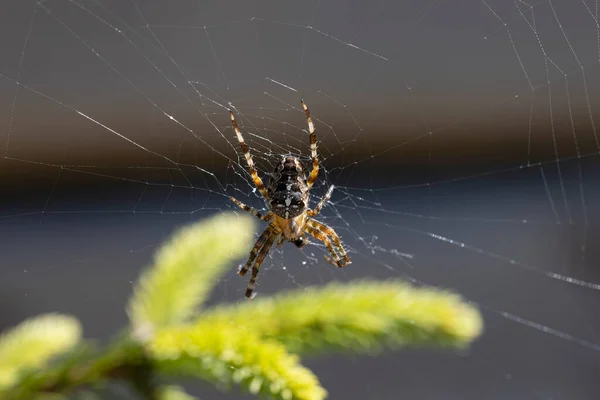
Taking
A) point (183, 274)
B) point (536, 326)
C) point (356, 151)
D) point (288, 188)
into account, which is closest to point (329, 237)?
point (288, 188)

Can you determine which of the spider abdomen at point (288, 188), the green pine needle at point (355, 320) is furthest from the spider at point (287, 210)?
the green pine needle at point (355, 320)

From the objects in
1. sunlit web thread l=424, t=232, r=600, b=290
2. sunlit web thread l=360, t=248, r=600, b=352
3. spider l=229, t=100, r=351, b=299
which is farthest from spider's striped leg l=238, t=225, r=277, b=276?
sunlit web thread l=424, t=232, r=600, b=290

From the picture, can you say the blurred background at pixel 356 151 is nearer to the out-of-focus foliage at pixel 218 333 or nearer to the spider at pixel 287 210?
the spider at pixel 287 210

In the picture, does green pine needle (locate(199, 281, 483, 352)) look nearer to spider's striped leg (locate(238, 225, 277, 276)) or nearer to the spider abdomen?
the spider abdomen

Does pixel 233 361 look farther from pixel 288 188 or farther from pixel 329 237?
pixel 329 237

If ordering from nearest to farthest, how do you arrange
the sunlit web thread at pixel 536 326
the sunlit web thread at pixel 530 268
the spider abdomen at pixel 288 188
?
the spider abdomen at pixel 288 188 < the sunlit web thread at pixel 536 326 < the sunlit web thread at pixel 530 268

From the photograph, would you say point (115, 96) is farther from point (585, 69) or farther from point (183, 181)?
point (585, 69)

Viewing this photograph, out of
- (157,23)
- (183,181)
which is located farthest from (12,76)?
(183,181)
